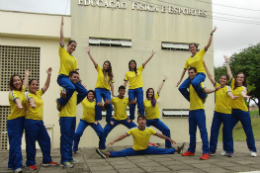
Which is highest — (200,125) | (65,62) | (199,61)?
(199,61)

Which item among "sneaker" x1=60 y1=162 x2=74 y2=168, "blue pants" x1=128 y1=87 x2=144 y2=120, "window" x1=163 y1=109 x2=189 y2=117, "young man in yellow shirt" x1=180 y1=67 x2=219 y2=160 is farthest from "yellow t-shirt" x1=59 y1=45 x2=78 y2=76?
"window" x1=163 y1=109 x2=189 y2=117

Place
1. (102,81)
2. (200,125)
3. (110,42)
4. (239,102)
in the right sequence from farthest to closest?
(110,42) < (102,81) < (239,102) < (200,125)

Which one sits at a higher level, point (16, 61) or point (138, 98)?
point (16, 61)

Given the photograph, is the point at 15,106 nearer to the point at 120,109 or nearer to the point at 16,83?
the point at 16,83

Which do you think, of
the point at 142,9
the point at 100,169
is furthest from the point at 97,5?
the point at 100,169

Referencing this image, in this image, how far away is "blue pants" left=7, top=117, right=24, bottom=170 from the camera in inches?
169

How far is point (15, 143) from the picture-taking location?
4359 millimetres

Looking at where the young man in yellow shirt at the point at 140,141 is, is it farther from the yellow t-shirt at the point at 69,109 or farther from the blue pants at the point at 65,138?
the yellow t-shirt at the point at 69,109

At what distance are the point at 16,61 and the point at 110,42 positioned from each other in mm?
3681

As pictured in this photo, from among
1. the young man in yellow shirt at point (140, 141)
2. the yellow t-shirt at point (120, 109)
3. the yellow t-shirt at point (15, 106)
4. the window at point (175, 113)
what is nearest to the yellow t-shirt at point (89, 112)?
the yellow t-shirt at point (120, 109)

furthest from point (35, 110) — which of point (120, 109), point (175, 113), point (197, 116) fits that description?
point (175, 113)

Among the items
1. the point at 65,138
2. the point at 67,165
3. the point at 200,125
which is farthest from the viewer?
the point at 200,125

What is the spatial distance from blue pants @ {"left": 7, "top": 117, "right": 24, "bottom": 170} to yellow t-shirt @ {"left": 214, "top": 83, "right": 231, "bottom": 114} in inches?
170

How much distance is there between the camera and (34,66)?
9422mm
